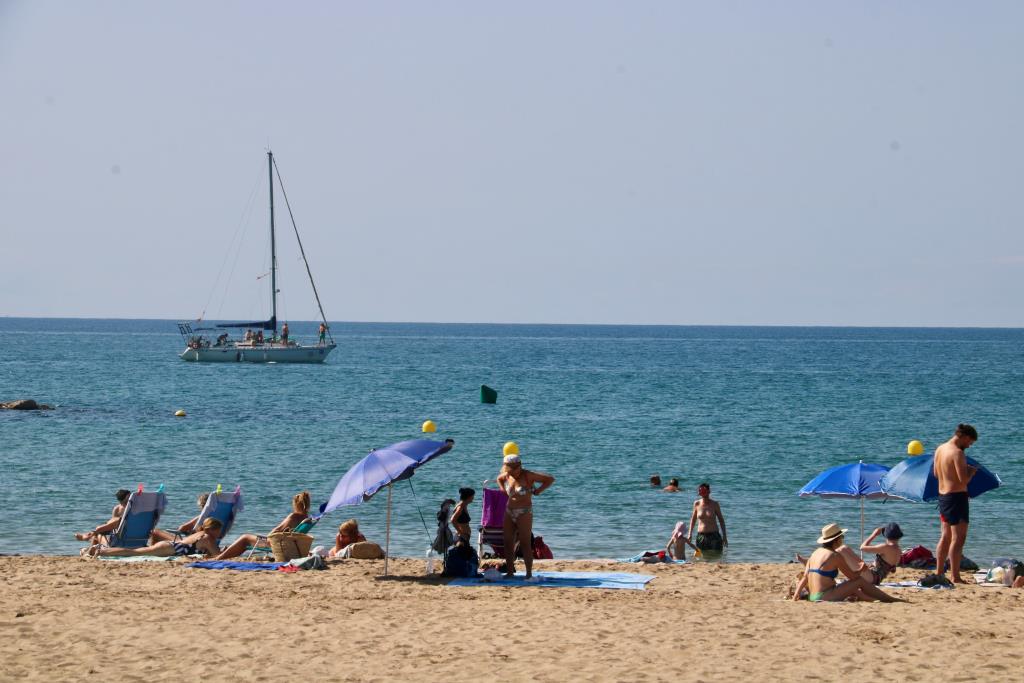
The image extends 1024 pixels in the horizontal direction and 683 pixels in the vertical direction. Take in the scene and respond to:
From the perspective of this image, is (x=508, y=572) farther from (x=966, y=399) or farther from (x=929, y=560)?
(x=966, y=399)

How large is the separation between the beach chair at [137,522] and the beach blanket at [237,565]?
6.16 ft

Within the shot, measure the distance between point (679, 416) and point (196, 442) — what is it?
20497 millimetres

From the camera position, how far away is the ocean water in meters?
20.9

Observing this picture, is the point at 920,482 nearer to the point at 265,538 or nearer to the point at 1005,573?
the point at 1005,573

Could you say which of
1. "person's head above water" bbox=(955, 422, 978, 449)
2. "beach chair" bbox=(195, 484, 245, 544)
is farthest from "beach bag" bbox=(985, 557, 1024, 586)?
"beach chair" bbox=(195, 484, 245, 544)

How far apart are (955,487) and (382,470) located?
608 centimetres

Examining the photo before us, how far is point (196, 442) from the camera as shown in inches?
1404

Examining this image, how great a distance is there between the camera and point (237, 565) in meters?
14.3

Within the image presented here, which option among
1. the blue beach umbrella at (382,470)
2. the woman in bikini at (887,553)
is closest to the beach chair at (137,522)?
the blue beach umbrella at (382,470)

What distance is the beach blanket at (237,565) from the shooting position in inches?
558

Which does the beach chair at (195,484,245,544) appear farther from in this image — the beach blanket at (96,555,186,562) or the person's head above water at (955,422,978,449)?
the person's head above water at (955,422,978,449)

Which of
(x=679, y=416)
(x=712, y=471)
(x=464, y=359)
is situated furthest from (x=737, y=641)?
(x=464, y=359)

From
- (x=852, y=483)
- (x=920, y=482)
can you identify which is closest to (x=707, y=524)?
(x=852, y=483)

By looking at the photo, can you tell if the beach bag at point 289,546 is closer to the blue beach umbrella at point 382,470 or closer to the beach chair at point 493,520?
the blue beach umbrella at point 382,470
